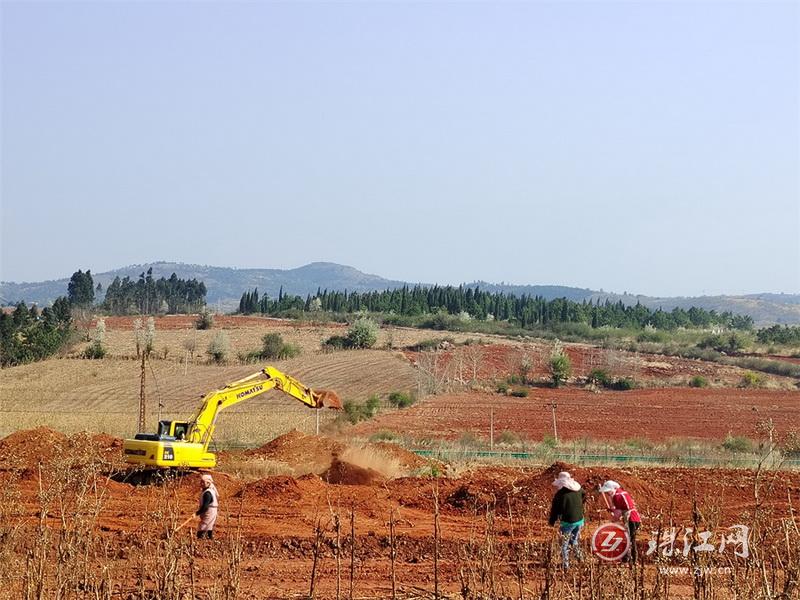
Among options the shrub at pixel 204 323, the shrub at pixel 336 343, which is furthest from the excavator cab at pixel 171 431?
the shrub at pixel 204 323

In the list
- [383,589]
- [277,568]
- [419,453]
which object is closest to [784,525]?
[383,589]

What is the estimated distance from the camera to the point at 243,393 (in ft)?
82.7

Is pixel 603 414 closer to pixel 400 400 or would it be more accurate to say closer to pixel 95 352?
pixel 400 400

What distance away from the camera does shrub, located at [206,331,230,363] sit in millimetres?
Answer: 68375

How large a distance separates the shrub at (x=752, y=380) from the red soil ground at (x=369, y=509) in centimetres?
4231

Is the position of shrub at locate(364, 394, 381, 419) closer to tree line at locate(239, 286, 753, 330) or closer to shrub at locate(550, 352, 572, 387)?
shrub at locate(550, 352, 572, 387)

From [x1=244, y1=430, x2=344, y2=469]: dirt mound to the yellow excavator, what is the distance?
3.22m

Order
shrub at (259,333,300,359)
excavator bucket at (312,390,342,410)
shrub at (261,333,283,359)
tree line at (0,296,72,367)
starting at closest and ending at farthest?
1. excavator bucket at (312,390,342,410)
2. tree line at (0,296,72,367)
3. shrub at (259,333,300,359)
4. shrub at (261,333,283,359)

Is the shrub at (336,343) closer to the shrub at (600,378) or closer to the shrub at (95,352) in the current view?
the shrub at (95,352)

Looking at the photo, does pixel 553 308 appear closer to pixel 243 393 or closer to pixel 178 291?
pixel 178 291

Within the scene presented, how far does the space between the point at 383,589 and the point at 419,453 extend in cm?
1974

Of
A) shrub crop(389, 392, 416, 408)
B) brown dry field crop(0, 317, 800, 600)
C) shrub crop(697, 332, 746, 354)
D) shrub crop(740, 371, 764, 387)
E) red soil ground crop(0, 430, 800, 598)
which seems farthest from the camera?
shrub crop(697, 332, 746, 354)

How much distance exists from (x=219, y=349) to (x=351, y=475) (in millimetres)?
43873

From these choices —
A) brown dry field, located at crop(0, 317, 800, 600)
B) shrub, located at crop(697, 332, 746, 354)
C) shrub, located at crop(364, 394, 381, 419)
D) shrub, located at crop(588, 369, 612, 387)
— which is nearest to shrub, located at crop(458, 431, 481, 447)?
brown dry field, located at crop(0, 317, 800, 600)
